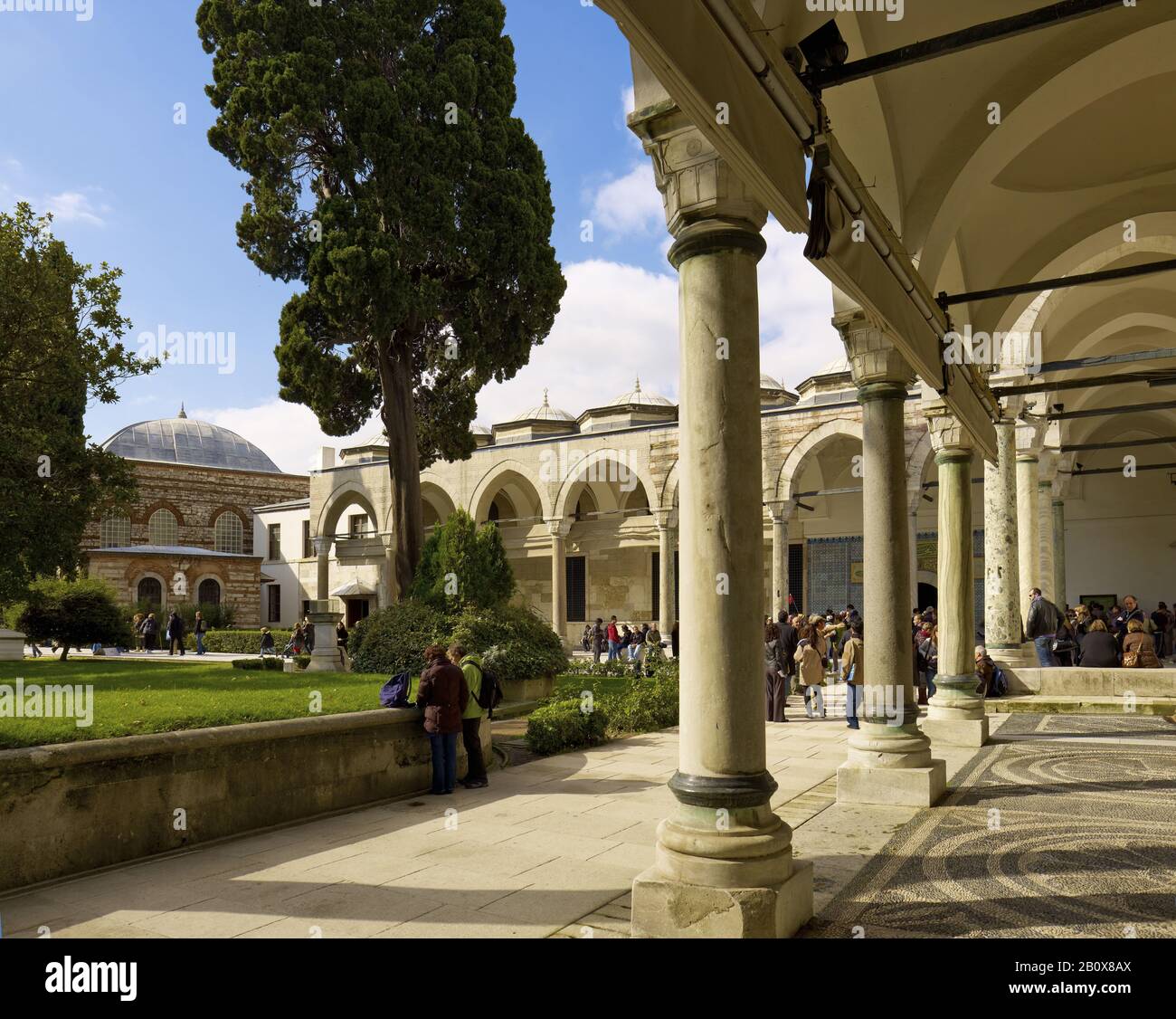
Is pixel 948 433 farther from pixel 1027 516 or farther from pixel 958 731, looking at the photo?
pixel 1027 516

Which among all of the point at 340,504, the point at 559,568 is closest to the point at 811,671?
the point at 559,568

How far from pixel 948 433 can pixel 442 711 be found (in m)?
5.18

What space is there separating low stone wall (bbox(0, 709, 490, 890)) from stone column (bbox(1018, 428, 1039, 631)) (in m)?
10.2

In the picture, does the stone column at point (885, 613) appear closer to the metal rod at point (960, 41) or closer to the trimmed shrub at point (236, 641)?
the metal rod at point (960, 41)

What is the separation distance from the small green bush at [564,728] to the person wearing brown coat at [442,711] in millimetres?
1858

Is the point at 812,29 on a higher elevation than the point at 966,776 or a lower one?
higher

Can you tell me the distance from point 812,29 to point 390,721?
5655mm

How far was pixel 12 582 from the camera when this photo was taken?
12500 millimetres

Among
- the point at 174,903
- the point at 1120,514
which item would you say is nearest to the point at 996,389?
the point at 174,903

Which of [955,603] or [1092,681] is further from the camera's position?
[1092,681]

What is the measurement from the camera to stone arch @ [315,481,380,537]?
→ 32.4 meters

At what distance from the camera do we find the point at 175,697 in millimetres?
9211

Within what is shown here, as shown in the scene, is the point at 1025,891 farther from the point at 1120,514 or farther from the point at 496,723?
the point at 1120,514
